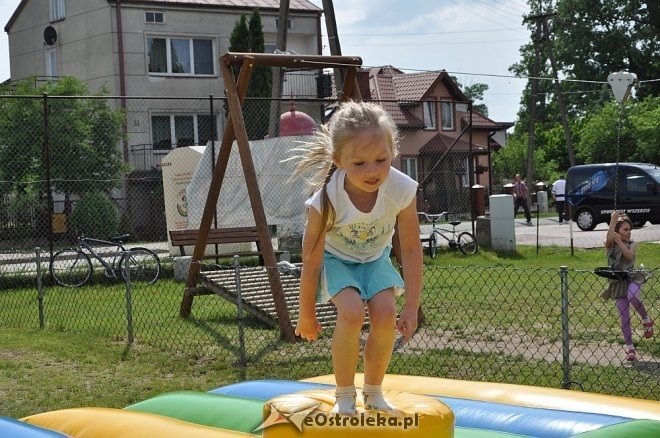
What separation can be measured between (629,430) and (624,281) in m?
4.41

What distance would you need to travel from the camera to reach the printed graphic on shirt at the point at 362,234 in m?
4.34

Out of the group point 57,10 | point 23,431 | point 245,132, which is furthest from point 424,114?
point 23,431

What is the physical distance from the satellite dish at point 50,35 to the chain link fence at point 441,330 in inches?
731

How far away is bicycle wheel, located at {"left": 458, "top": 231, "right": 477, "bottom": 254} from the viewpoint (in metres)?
18.7

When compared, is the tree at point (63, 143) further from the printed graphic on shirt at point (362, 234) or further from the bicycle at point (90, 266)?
the printed graphic on shirt at point (362, 234)

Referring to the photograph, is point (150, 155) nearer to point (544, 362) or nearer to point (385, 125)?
point (544, 362)

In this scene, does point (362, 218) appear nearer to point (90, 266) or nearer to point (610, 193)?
point (90, 266)

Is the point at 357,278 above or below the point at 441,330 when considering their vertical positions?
above

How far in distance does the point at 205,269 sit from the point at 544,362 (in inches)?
229

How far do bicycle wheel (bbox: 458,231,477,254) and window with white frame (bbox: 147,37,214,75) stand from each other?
14.8 metres

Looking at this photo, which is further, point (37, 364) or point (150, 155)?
point (150, 155)

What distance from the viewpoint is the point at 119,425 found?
507 centimetres

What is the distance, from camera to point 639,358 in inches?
339

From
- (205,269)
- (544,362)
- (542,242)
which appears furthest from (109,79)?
(544,362)
